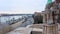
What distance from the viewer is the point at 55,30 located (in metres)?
0.96

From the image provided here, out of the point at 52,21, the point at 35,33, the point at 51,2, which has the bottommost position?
the point at 35,33

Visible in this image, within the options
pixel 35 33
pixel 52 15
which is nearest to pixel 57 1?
pixel 35 33

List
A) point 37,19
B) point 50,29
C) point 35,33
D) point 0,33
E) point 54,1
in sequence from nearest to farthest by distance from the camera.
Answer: point 50,29
point 0,33
point 35,33
point 54,1
point 37,19

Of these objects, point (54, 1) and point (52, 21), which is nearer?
point (52, 21)

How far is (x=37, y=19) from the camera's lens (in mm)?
2648

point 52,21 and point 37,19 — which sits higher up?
point 52,21

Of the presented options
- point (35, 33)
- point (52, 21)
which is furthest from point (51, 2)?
point (52, 21)

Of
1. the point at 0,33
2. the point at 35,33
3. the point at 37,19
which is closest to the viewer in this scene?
the point at 0,33

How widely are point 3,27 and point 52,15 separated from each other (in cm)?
70

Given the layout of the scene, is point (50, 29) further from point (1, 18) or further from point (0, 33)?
point (1, 18)

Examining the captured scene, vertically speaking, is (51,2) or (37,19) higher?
(51,2)

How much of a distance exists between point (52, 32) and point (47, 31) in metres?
0.04

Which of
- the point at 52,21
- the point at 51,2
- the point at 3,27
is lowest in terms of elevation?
the point at 3,27

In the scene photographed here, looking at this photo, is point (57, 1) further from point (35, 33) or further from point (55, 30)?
point (55, 30)
